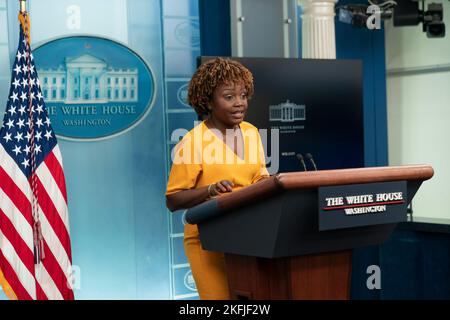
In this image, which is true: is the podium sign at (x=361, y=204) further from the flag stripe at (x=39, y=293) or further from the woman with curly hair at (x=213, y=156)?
the flag stripe at (x=39, y=293)

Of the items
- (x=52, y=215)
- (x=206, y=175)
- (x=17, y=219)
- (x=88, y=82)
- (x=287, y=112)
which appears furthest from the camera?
(x=287, y=112)

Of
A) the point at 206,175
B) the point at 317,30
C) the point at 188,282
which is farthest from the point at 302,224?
the point at 317,30

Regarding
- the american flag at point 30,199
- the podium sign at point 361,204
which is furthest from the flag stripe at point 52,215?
the podium sign at point 361,204

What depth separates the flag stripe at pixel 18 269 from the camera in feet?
11.5

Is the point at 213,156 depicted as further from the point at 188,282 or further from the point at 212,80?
the point at 188,282

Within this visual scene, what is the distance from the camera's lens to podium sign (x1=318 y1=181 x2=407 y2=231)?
1.82 meters

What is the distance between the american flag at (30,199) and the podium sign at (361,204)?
2.05 meters

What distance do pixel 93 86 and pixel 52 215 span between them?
3.21 ft

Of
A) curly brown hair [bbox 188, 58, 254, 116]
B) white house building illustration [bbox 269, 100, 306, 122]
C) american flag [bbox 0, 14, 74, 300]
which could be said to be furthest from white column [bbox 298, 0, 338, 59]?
curly brown hair [bbox 188, 58, 254, 116]

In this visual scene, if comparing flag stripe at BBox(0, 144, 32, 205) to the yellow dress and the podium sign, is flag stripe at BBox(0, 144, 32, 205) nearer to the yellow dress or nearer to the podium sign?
the yellow dress

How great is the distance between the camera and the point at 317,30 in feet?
16.3

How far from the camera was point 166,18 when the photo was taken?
15.1 ft
